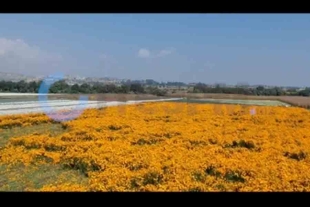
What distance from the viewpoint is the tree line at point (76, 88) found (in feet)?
85.6

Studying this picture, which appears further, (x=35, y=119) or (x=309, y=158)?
(x=35, y=119)

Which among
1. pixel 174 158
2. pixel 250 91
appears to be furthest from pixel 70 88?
pixel 174 158

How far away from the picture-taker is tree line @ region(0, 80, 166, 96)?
26089mm

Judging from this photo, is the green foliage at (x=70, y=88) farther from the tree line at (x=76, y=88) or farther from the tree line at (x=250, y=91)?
the tree line at (x=250, y=91)

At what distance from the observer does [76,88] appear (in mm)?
29406

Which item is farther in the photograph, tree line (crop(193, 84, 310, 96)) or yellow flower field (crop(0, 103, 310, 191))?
tree line (crop(193, 84, 310, 96))

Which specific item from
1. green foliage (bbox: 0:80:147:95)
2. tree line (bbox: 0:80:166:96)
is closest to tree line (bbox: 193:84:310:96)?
tree line (bbox: 0:80:166:96)

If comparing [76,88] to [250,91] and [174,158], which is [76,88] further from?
[174,158]

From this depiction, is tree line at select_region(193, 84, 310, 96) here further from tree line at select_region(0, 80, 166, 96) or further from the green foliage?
the green foliage

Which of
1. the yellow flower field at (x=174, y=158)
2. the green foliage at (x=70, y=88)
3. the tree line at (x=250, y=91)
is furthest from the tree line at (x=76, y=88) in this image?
the yellow flower field at (x=174, y=158)
